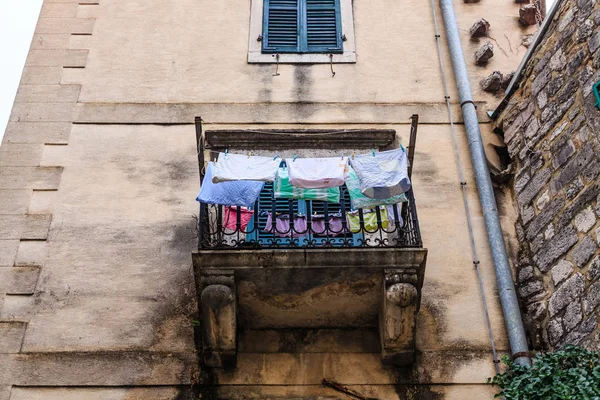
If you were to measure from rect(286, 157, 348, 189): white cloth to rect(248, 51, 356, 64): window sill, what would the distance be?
9.00ft

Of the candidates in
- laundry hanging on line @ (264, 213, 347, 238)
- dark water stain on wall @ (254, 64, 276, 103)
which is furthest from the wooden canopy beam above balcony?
laundry hanging on line @ (264, 213, 347, 238)

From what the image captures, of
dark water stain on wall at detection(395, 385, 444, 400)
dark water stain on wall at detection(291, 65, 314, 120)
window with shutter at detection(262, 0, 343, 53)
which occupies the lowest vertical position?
dark water stain on wall at detection(395, 385, 444, 400)

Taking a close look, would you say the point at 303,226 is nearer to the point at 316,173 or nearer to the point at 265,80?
the point at 316,173

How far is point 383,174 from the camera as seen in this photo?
25.9 feet

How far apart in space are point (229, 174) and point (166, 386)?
211 centimetres

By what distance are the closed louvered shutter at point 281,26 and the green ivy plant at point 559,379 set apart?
5429mm

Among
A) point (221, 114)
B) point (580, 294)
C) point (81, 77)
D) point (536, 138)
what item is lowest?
point (580, 294)

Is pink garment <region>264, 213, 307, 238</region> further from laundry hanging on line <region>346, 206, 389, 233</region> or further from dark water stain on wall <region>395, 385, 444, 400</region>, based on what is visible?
dark water stain on wall <region>395, 385, 444, 400</region>

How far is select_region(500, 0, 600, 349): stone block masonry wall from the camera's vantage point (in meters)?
7.25

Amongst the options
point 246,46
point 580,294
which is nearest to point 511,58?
point 246,46

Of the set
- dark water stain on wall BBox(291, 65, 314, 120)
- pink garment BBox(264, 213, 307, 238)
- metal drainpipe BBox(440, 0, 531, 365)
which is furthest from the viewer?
dark water stain on wall BBox(291, 65, 314, 120)

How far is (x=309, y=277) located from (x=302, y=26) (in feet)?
14.9

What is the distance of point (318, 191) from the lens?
7965mm

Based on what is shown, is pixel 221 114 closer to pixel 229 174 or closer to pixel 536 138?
pixel 229 174
